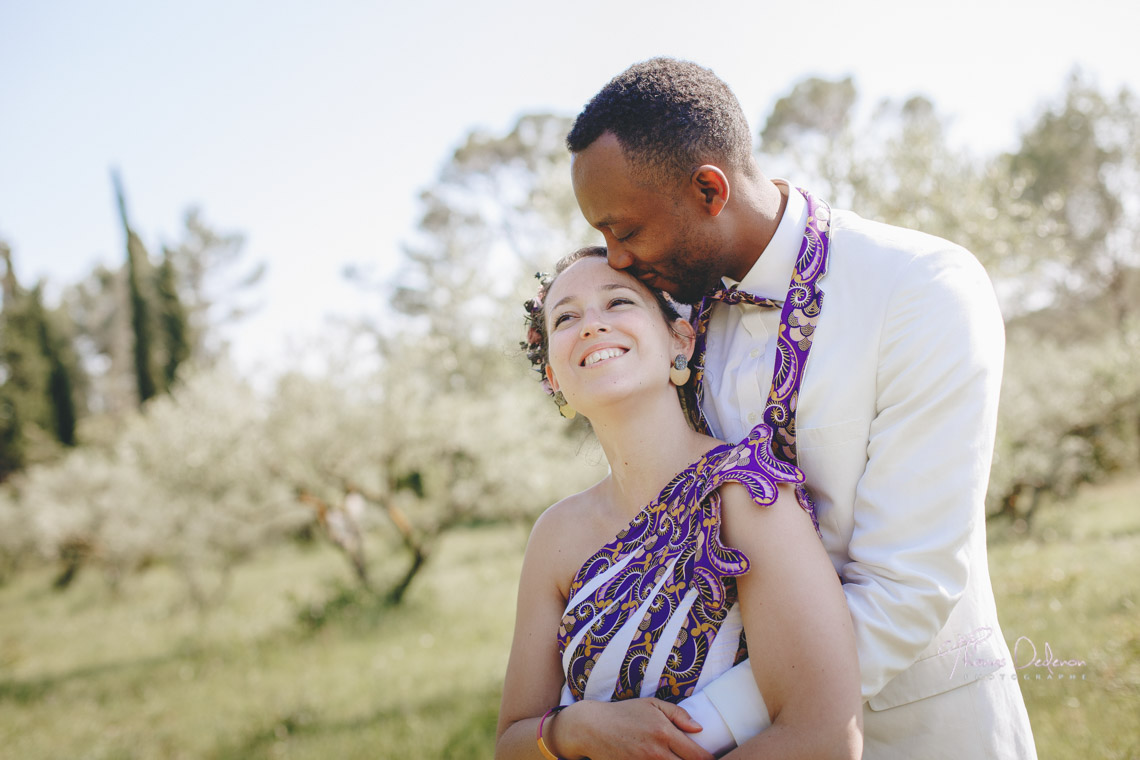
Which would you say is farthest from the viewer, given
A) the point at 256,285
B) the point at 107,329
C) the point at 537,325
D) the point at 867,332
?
the point at 107,329

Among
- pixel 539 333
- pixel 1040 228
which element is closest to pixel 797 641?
pixel 539 333

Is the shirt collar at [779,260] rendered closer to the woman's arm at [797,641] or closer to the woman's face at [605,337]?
the woman's face at [605,337]

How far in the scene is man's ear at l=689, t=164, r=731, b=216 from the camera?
2193mm

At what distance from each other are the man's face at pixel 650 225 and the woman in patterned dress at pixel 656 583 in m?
0.08

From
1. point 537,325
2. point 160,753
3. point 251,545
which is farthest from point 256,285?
point 537,325

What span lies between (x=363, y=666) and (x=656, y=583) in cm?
739

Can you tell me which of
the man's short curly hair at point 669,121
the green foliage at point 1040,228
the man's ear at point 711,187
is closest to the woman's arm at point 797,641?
the man's ear at point 711,187

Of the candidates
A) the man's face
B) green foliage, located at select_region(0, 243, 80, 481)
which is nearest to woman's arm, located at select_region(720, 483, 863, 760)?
the man's face

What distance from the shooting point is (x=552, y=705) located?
212 cm

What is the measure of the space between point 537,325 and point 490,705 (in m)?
5.04

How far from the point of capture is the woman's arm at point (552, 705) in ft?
5.80

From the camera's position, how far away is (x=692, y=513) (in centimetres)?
197

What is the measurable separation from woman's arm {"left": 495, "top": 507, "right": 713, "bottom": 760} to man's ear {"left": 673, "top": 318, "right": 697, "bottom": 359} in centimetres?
63

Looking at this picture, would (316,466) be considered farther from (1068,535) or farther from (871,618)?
(1068,535)
